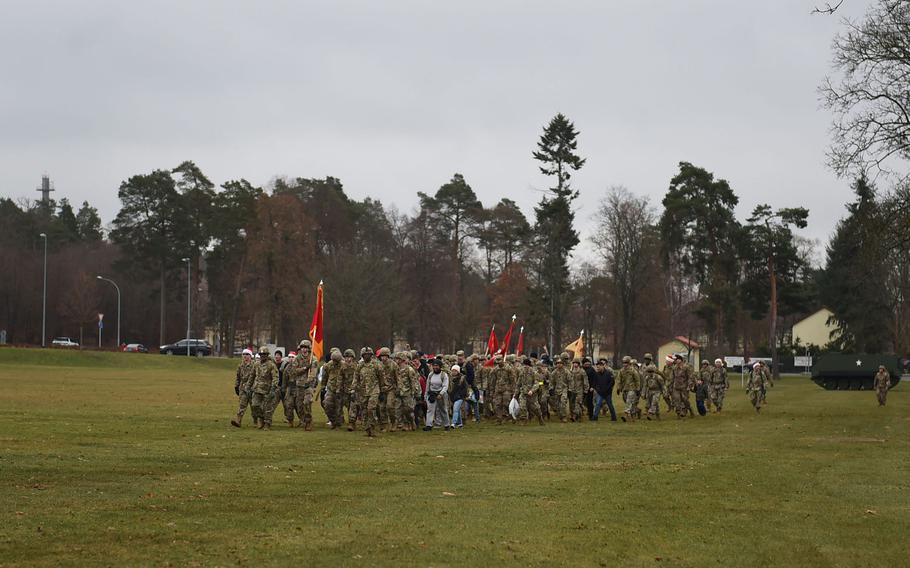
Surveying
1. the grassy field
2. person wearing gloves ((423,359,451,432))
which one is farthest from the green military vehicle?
person wearing gloves ((423,359,451,432))

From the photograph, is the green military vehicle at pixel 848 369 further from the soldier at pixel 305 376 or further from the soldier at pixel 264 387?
the soldier at pixel 264 387

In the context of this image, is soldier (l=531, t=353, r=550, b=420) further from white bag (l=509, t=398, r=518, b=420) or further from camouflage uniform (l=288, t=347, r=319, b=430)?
camouflage uniform (l=288, t=347, r=319, b=430)

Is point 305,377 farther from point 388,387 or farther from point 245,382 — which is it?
point 388,387

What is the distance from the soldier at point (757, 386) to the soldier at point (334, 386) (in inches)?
760

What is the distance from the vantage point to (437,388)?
2944 centimetres

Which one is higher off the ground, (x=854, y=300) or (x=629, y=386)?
(x=854, y=300)

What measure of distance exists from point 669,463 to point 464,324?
82.0 meters

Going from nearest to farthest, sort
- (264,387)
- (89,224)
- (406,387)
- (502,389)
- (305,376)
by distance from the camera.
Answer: (264,387) < (406,387) < (305,376) < (502,389) < (89,224)

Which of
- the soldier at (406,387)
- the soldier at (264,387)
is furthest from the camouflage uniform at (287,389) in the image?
the soldier at (406,387)

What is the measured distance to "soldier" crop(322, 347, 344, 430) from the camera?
1102 inches

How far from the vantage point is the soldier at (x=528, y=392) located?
3353 centimetres

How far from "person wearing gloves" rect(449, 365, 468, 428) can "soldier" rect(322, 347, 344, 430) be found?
330 cm

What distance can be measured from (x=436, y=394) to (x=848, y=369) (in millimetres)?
50651

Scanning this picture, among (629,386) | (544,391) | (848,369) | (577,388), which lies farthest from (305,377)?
(848,369)
